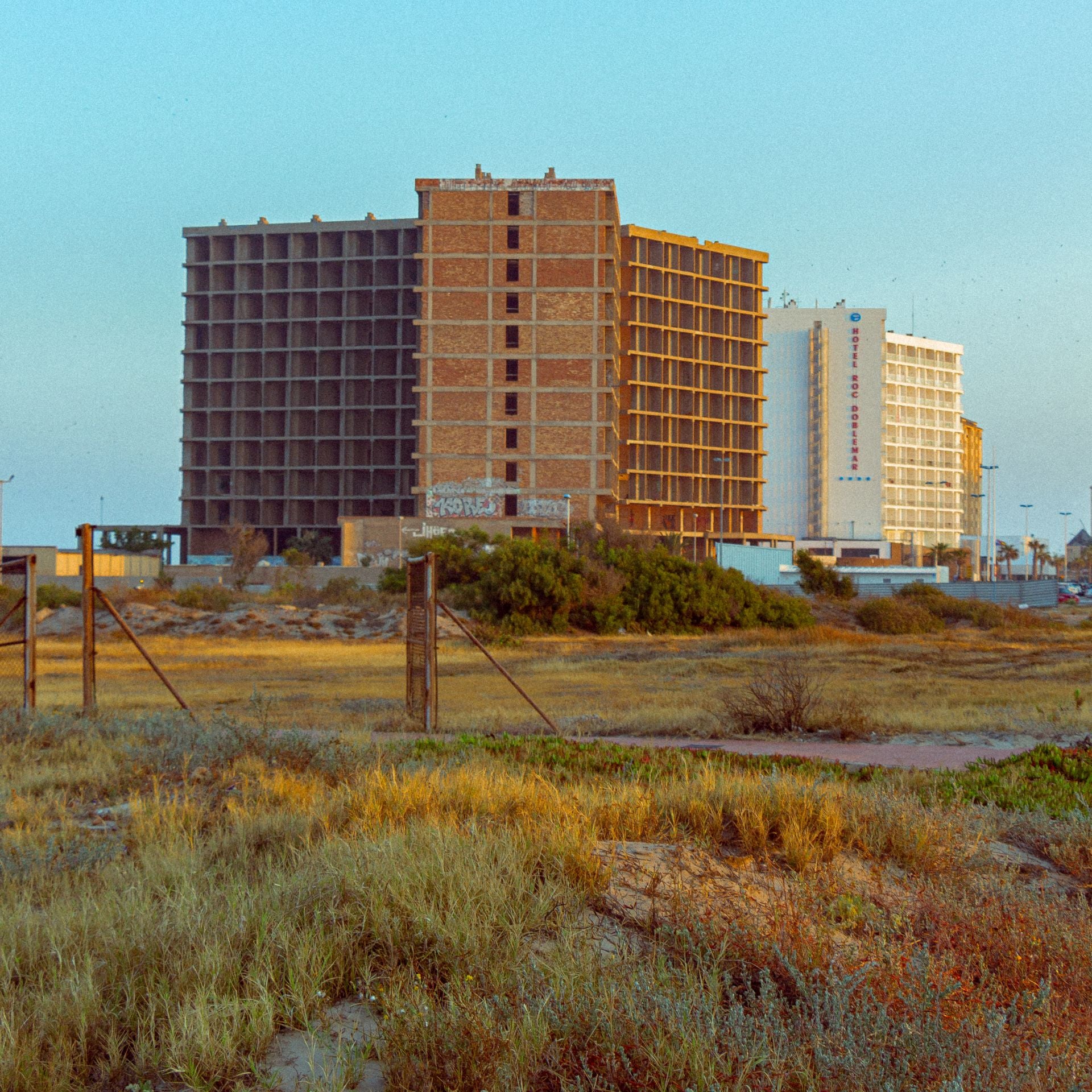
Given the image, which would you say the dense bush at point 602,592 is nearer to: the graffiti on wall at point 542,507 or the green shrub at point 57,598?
the green shrub at point 57,598

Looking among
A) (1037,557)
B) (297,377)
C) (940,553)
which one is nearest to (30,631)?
(297,377)

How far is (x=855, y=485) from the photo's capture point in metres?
155

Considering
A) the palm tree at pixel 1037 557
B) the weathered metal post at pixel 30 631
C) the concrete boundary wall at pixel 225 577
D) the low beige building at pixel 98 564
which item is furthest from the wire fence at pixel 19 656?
the palm tree at pixel 1037 557

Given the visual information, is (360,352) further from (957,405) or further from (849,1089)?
(849,1089)

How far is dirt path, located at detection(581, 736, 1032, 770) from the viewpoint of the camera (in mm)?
13258

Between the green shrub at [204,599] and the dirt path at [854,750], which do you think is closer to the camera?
the dirt path at [854,750]

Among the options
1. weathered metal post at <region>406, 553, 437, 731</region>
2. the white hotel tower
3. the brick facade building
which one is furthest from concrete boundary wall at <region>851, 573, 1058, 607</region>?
the white hotel tower

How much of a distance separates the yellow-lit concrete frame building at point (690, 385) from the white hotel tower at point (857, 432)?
138ft

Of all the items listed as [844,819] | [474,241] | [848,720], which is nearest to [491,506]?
[474,241]

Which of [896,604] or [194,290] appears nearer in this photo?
[896,604]

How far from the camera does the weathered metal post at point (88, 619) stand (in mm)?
15625

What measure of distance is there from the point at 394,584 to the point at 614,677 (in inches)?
1206

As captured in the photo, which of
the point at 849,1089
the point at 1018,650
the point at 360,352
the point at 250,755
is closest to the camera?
the point at 849,1089

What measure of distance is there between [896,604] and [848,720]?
42.2 meters
